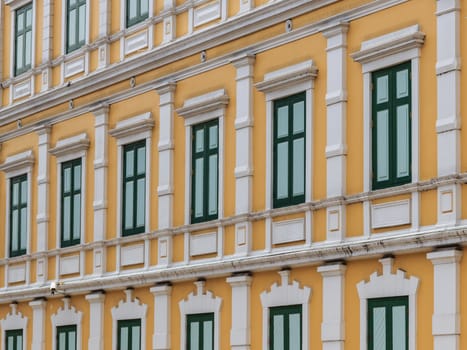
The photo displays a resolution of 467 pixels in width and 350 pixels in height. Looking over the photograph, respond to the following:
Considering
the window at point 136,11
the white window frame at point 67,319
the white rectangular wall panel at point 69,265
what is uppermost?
the window at point 136,11

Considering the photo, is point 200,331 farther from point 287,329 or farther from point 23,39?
point 23,39

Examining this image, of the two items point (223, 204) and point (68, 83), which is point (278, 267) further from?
point (68, 83)

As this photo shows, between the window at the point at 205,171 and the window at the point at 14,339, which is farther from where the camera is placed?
the window at the point at 14,339

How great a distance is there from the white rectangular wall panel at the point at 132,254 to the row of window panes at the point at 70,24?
4421mm

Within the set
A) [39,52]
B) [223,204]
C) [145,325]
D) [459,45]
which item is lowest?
[145,325]

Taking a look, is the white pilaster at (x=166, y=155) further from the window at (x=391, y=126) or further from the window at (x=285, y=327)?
the window at (x=391, y=126)

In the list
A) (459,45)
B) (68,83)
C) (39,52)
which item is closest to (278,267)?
(459,45)

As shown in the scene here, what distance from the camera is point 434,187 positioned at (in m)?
23.7

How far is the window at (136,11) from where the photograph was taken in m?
31.8

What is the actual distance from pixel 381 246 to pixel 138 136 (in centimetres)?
825

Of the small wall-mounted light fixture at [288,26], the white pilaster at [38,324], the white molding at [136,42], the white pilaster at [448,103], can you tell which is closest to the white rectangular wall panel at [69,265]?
the white pilaster at [38,324]

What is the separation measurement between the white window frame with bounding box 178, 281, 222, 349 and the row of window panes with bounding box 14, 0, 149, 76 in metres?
5.84

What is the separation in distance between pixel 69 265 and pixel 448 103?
1202 cm

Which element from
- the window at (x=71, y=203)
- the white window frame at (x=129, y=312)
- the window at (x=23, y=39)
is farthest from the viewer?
the window at (x=23, y=39)
